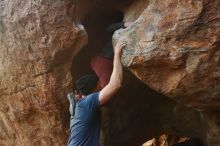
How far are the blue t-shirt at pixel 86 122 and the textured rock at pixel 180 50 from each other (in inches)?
24.2

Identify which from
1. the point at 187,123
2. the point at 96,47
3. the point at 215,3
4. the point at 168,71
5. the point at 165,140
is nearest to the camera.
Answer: the point at 215,3

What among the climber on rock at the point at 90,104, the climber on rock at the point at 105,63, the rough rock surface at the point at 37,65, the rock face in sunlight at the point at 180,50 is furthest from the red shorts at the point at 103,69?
the rock face in sunlight at the point at 180,50

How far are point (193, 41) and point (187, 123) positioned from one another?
2.85 metres

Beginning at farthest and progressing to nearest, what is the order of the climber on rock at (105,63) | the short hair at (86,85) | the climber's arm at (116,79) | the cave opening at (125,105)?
the cave opening at (125,105)
the climber on rock at (105,63)
the short hair at (86,85)
the climber's arm at (116,79)

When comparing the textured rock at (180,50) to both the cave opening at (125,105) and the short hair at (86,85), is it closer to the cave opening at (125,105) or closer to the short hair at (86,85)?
the short hair at (86,85)

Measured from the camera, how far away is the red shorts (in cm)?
565

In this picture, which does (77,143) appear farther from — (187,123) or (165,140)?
(165,140)

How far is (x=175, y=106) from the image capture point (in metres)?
6.84

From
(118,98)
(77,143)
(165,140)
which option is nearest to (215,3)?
(77,143)

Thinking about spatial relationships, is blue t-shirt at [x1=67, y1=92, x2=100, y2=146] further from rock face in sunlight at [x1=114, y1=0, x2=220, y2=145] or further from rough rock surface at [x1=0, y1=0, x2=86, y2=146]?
rough rock surface at [x1=0, y1=0, x2=86, y2=146]

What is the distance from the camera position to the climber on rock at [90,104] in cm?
471

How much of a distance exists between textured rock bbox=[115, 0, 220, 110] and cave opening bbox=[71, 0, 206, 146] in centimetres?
115

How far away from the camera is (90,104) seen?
15.7 ft

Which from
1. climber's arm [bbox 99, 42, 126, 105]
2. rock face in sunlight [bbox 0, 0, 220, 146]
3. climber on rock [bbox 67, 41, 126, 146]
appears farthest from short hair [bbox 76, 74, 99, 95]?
rock face in sunlight [bbox 0, 0, 220, 146]
